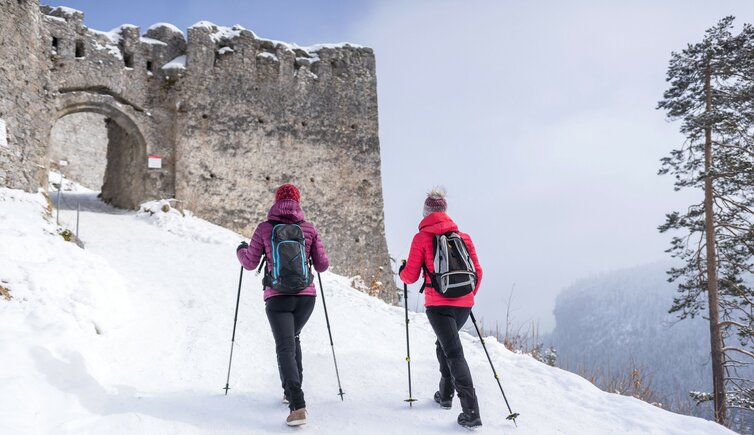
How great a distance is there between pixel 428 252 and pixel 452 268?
0.82 ft

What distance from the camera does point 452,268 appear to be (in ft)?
13.1

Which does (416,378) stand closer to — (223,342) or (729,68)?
(223,342)

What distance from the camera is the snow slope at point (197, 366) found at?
12.4 feet

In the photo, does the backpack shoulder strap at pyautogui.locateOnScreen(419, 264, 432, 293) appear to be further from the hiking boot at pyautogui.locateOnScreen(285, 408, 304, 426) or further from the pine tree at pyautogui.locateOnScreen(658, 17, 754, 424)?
the pine tree at pyautogui.locateOnScreen(658, 17, 754, 424)

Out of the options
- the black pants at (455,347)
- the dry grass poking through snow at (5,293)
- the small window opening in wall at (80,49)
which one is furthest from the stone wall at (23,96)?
the black pants at (455,347)

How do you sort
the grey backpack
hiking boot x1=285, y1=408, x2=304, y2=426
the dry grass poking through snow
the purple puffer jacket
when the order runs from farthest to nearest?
the dry grass poking through snow → the purple puffer jacket → the grey backpack → hiking boot x1=285, y1=408, x2=304, y2=426

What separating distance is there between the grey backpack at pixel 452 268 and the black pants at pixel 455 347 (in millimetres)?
169

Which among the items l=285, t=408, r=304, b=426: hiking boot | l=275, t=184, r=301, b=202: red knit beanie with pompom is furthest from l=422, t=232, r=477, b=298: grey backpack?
l=285, t=408, r=304, b=426: hiking boot

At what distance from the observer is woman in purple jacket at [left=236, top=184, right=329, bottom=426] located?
3744 millimetres

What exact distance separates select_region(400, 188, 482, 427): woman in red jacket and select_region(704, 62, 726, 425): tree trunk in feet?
32.4

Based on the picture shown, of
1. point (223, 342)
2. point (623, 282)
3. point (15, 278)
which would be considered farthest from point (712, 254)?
point (623, 282)

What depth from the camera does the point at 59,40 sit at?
485 inches

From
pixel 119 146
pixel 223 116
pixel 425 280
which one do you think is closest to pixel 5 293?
pixel 425 280

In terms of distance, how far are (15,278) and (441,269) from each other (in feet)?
15.4
